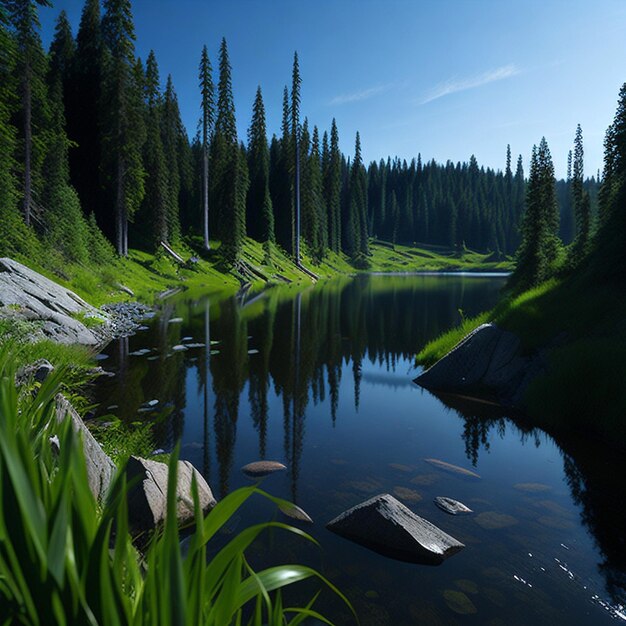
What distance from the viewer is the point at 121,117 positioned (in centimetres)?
3412

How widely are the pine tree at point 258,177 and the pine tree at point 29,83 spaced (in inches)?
1424

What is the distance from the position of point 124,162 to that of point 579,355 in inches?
1369

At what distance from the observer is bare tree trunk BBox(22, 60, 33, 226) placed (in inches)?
1023

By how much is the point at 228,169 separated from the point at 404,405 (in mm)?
43697

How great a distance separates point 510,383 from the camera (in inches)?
442

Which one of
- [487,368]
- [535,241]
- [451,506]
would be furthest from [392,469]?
[535,241]

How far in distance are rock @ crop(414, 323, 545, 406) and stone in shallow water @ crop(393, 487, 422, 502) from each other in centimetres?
530

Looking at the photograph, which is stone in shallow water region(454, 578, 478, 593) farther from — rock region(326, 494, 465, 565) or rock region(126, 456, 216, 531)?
rock region(126, 456, 216, 531)

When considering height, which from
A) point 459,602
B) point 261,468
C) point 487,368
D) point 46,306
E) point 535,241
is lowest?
point 459,602

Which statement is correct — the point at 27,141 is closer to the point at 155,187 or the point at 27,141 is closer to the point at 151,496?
the point at 155,187

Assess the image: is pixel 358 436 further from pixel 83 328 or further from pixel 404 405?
pixel 83 328

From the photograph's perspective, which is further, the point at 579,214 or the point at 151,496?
the point at 579,214

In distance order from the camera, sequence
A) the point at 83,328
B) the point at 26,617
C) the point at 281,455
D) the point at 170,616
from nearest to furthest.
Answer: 1. the point at 170,616
2. the point at 26,617
3. the point at 281,455
4. the point at 83,328

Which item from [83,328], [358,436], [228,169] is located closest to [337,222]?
[228,169]
